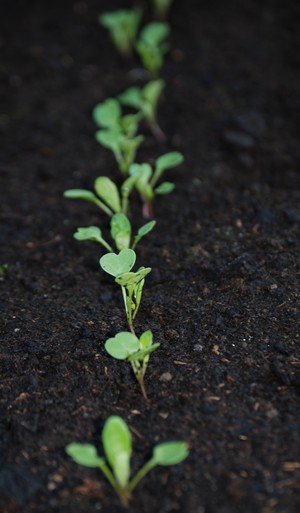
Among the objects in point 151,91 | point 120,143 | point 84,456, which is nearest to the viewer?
point 84,456

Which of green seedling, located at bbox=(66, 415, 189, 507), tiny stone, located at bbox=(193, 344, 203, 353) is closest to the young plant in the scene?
tiny stone, located at bbox=(193, 344, 203, 353)

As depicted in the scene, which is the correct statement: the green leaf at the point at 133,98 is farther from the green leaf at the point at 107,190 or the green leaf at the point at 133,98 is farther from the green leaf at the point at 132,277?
the green leaf at the point at 132,277

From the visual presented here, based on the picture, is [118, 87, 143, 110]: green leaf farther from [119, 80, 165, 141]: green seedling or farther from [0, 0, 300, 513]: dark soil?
[0, 0, 300, 513]: dark soil

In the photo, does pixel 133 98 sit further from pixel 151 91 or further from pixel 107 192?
pixel 107 192

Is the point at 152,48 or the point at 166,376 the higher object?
the point at 152,48

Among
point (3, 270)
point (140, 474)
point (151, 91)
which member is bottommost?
point (3, 270)

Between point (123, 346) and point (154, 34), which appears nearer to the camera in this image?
point (123, 346)

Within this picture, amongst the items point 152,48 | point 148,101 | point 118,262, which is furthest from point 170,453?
point 152,48
